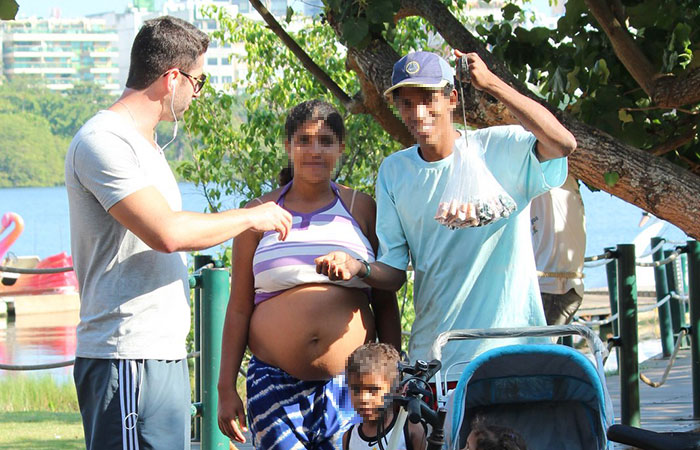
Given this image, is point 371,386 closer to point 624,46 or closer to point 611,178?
point 611,178

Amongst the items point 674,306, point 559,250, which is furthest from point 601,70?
point 674,306

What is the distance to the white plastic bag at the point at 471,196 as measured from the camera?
124 inches

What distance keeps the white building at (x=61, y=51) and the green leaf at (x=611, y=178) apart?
13477 centimetres

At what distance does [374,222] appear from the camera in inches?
141

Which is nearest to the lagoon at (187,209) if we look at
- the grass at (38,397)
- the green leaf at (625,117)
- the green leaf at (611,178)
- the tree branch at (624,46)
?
the grass at (38,397)

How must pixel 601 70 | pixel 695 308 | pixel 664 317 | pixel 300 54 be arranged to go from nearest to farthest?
pixel 601 70 < pixel 300 54 < pixel 695 308 < pixel 664 317

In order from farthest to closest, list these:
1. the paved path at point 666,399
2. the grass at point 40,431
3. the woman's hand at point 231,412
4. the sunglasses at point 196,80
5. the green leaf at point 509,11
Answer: the grass at point 40,431 < the paved path at point 666,399 < the green leaf at point 509,11 < the woman's hand at point 231,412 < the sunglasses at point 196,80

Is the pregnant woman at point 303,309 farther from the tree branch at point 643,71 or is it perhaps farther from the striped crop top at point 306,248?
the tree branch at point 643,71

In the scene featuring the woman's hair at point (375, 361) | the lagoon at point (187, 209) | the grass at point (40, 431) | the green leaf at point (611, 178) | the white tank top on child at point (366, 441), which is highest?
the lagoon at point (187, 209)

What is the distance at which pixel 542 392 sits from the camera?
336 cm

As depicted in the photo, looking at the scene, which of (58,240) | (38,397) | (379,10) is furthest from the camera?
Result: (58,240)

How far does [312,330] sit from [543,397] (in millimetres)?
758

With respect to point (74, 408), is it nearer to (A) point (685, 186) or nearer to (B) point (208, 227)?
(A) point (685, 186)

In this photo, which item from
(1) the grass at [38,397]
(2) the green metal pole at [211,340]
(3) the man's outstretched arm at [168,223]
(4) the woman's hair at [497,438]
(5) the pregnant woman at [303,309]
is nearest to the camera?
(3) the man's outstretched arm at [168,223]
